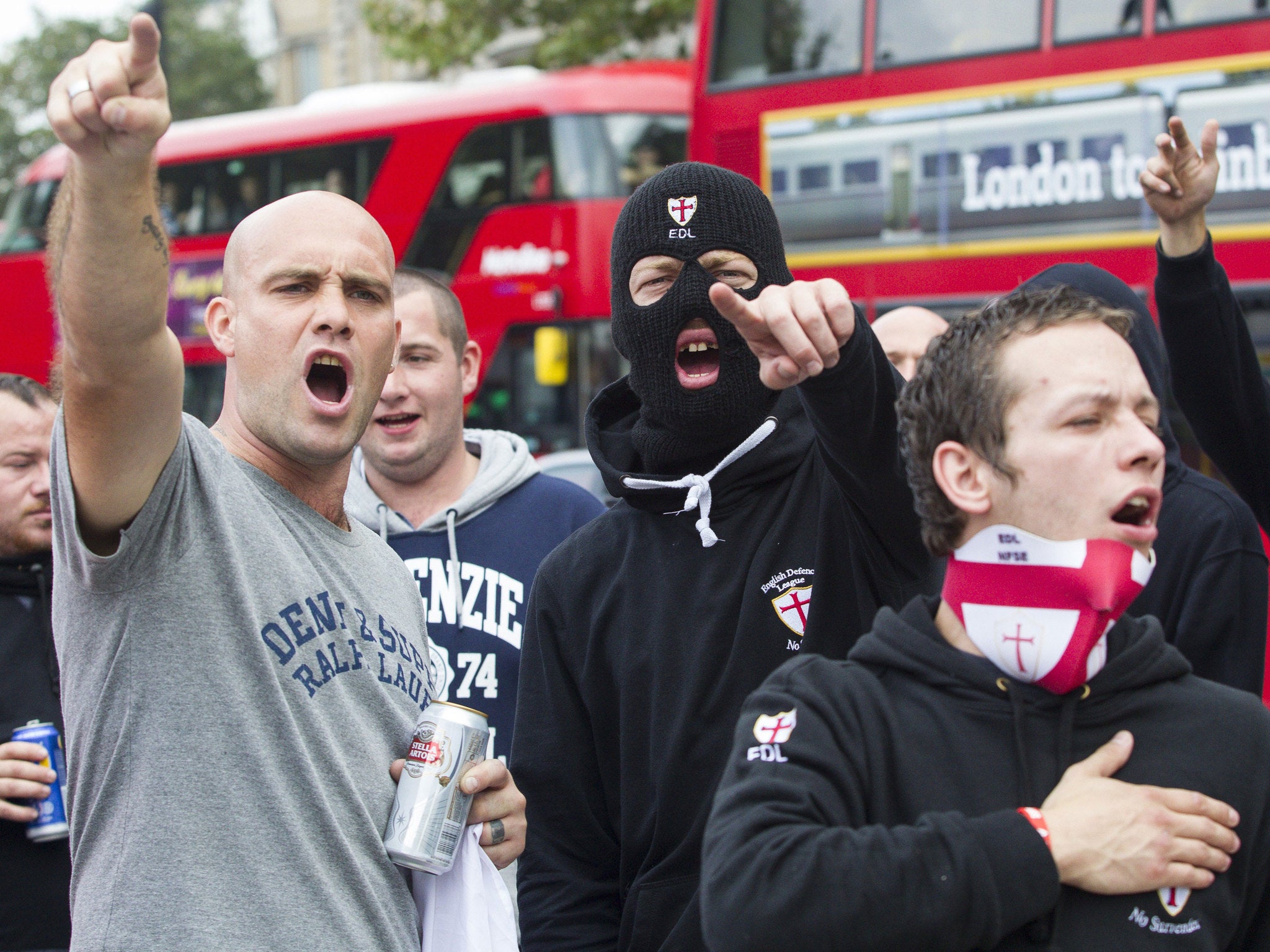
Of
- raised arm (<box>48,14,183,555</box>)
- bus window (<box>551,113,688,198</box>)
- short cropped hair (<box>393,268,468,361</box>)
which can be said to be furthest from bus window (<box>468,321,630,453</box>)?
raised arm (<box>48,14,183,555</box>)

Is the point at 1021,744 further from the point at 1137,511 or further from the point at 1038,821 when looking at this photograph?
the point at 1137,511

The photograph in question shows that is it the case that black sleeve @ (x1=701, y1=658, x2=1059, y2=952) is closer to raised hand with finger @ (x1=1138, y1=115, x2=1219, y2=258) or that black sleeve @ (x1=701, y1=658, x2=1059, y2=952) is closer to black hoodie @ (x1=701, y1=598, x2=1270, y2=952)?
black hoodie @ (x1=701, y1=598, x2=1270, y2=952)

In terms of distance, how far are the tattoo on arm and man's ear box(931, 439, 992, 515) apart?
1.11m

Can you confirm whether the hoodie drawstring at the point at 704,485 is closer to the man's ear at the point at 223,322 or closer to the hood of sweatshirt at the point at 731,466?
the hood of sweatshirt at the point at 731,466

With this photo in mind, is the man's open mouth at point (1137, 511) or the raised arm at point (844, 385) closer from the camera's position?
the man's open mouth at point (1137, 511)

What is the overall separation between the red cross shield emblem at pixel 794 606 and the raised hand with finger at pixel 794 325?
52 centimetres

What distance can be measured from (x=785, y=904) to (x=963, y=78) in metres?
7.84

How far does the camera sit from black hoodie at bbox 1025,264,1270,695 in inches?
106

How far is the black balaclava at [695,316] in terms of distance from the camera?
2.47m

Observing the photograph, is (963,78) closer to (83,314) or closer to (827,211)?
(827,211)

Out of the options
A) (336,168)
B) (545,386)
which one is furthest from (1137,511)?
(336,168)

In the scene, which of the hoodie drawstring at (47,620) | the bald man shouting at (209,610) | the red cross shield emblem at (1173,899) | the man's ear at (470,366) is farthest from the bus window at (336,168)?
the red cross shield emblem at (1173,899)

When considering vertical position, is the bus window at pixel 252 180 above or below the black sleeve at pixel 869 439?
above

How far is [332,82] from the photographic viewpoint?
33.6 metres
